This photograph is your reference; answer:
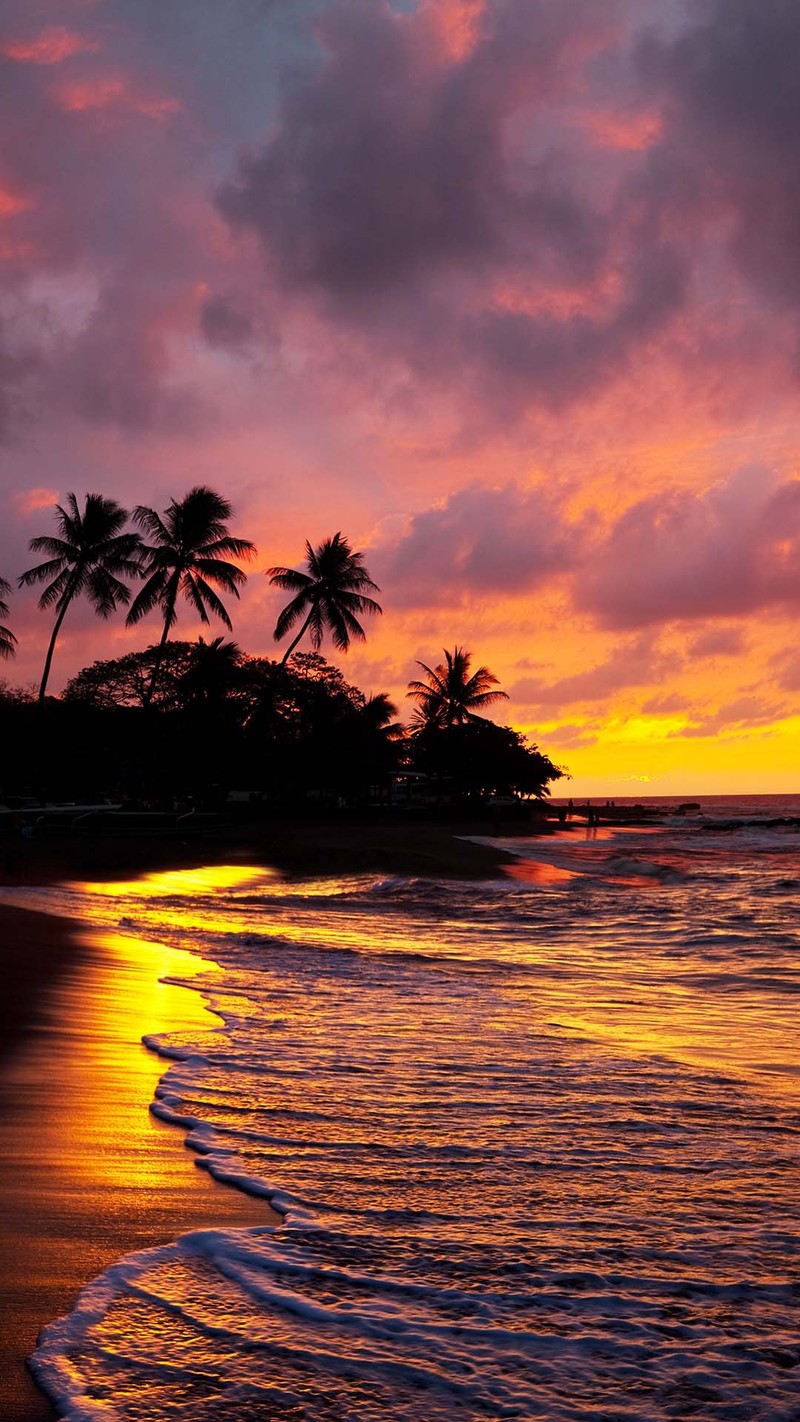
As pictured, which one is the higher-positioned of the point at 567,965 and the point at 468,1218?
the point at 468,1218

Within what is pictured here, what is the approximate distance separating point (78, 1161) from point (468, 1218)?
146 cm

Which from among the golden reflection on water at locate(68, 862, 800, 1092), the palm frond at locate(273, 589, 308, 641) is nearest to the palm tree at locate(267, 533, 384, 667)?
the palm frond at locate(273, 589, 308, 641)

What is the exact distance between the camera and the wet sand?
2.77 m

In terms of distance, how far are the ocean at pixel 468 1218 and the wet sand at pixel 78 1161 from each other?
0.09 m

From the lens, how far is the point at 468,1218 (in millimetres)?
3590

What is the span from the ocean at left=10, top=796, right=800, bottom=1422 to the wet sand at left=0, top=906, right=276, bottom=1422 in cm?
9

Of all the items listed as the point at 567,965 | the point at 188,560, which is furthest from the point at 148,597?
the point at 567,965

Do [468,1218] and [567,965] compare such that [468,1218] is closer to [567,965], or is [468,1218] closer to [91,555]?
A: [567,965]

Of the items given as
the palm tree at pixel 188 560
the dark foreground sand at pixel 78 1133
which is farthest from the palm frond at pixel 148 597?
the dark foreground sand at pixel 78 1133

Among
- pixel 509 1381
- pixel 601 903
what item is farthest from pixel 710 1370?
pixel 601 903

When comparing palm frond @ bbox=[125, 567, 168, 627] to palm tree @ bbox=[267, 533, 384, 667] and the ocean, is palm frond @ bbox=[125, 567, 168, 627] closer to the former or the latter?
palm tree @ bbox=[267, 533, 384, 667]

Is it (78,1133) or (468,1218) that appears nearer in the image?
(468,1218)

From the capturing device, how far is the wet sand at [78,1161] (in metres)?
2.77

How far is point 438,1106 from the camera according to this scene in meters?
5.03
